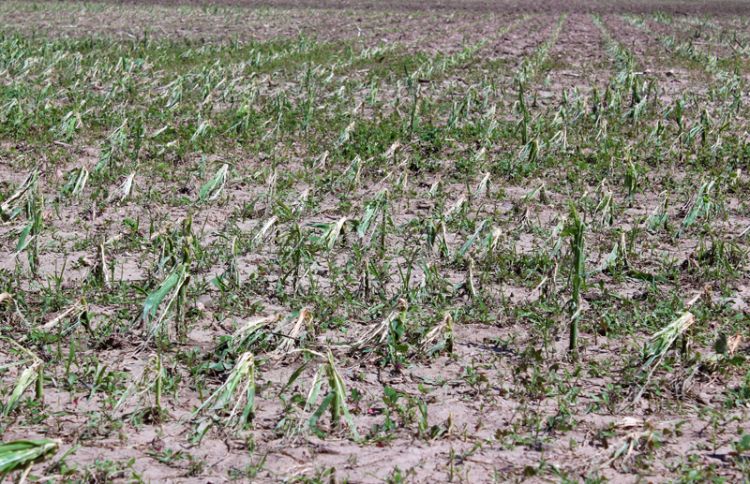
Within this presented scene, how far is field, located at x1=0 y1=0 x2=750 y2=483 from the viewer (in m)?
3.99

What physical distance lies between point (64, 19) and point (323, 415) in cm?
2061

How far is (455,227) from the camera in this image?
272 inches

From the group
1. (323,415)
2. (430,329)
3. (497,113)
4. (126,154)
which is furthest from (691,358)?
(497,113)

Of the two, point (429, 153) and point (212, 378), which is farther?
point (429, 153)

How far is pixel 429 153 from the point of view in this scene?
9039 millimetres

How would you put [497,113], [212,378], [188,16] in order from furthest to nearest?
[188,16]
[497,113]
[212,378]

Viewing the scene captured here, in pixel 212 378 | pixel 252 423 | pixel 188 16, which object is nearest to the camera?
pixel 252 423

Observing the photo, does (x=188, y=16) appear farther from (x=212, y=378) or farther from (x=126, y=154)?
(x=212, y=378)

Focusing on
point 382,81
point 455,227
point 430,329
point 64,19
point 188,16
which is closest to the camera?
point 430,329

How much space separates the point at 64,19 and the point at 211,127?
48.7 feet

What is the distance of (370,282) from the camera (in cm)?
579

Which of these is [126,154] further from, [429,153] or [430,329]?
[430,329]

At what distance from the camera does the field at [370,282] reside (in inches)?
157

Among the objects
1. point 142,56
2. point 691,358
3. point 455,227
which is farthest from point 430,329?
point 142,56
